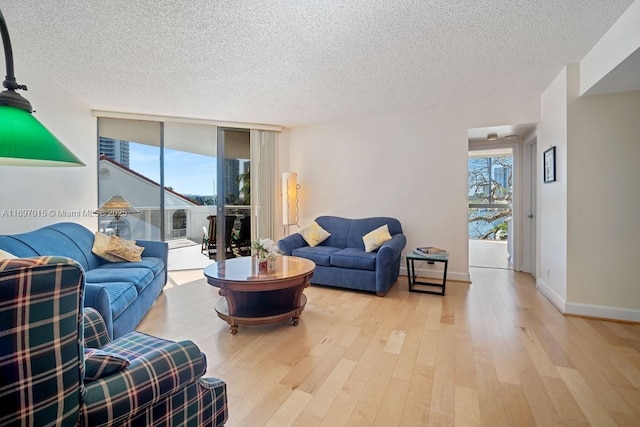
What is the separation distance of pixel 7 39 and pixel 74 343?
1.17m

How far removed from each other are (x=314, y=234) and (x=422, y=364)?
8.73ft

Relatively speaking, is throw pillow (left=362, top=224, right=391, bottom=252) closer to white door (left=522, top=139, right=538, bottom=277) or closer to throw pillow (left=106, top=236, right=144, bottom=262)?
white door (left=522, top=139, right=538, bottom=277)

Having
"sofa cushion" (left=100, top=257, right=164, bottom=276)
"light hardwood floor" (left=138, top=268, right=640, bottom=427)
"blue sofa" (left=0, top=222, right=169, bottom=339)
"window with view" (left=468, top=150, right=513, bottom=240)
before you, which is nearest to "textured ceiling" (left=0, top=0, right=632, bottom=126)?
"blue sofa" (left=0, top=222, right=169, bottom=339)

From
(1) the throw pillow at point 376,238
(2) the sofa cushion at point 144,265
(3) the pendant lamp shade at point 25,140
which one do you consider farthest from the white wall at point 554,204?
(2) the sofa cushion at point 144,265

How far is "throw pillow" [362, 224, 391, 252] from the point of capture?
396 cm

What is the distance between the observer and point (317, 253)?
404 centimetres

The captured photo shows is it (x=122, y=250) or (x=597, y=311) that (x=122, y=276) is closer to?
(x=122, y=250)

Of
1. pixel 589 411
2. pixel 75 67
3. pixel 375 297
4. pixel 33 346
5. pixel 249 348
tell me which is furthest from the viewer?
pixel 375 297

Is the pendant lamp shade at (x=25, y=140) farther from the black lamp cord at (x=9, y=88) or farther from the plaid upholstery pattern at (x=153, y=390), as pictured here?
the plaid upholstery pattern at (x=153, y=390)

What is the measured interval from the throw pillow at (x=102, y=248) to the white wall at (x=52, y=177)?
57cm

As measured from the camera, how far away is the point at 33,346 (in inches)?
27.6

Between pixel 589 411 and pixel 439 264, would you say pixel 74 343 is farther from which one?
pixel 439 264

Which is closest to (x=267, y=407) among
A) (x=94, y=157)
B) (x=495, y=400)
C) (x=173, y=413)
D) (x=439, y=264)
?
(x=173, y=413)

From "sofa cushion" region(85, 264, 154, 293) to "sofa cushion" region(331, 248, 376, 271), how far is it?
214cm
